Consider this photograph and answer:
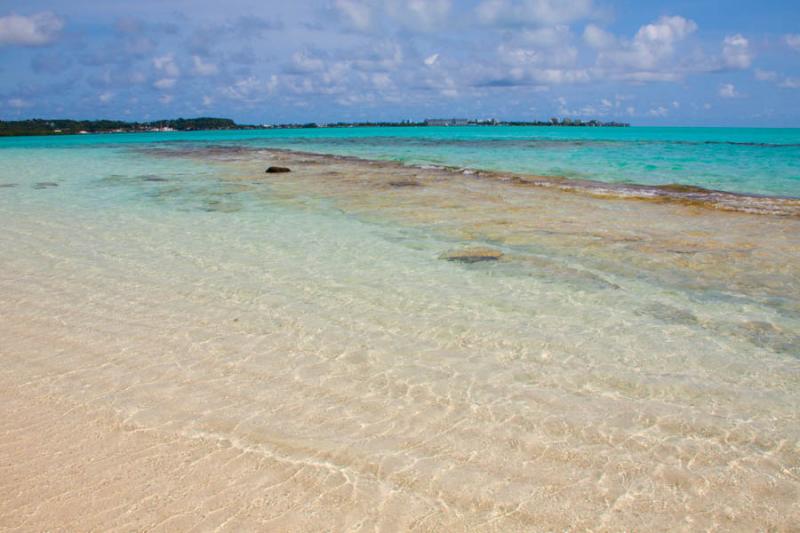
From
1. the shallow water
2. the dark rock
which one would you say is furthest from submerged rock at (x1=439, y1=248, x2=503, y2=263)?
the dark rock

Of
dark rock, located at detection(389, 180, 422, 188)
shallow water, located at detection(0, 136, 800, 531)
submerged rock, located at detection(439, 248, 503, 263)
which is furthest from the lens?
dark rock, located at detection(389, 180, 422, 188)

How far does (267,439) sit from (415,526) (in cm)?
120

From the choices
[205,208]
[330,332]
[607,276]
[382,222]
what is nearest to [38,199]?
[205,208]

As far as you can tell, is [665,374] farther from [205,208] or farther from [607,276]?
[205,208]

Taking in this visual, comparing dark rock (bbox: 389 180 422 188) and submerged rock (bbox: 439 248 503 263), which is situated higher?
dark rock (bbox: 389 180 422 188)

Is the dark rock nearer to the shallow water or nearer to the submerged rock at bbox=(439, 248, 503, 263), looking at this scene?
the shallow water

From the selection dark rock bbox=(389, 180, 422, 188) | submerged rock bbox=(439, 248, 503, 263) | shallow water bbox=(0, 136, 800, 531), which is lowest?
shallow water bbox=(0, 136, 800, 531)

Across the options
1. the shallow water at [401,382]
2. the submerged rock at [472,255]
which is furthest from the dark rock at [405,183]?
the submerged rock at [472,255]

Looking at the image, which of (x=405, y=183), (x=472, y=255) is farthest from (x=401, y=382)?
(x=405, y=183)

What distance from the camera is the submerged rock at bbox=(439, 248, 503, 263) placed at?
8367 millimetres

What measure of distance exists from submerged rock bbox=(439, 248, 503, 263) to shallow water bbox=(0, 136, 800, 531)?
164 millimetres

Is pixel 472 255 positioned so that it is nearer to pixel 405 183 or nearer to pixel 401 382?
pixel 401 382

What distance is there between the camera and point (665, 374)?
470 cm

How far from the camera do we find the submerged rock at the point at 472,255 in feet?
27.5
